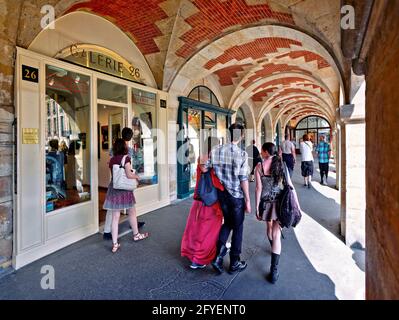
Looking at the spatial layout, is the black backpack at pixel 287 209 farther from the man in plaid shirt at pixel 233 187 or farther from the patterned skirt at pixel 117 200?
the patterned skirt at pixel 117 200

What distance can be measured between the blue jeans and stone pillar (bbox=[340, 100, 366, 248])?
1.86 meters

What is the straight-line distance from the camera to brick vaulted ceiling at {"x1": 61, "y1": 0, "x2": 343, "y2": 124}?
3.51 meters

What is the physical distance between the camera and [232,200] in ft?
8.35

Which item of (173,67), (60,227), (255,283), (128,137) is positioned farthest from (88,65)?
(255,283)

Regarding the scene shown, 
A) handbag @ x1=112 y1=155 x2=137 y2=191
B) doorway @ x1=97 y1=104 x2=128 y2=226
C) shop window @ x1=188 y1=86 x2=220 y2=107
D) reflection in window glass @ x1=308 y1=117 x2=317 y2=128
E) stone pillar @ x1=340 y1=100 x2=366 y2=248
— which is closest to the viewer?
handbag @ x1=112 y1=155 x2=137 y2=191

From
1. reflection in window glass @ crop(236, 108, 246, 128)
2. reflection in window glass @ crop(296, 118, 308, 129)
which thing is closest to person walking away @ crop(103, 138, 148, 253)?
reflection in window glass @ crop(236, 108, 246, 128)

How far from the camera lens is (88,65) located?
3873 mm

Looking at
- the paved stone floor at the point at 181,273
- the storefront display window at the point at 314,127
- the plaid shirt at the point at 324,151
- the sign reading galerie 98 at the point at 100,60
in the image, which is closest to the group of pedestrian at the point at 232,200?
the paved stone floor at the point at 181,273

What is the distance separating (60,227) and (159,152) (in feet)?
9.02

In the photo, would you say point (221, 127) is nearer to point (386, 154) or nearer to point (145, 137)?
point (145, 137)

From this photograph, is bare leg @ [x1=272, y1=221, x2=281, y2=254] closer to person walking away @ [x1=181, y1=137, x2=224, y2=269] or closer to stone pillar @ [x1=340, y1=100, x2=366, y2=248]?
person walking away @ [x1=181, y1=137, x2=224, y2=269]

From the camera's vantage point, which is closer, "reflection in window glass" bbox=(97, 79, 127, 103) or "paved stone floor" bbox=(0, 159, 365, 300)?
"paved stone floor" bbox=(0, 159, 365, 300)

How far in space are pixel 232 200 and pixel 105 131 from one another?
16.8 ft
